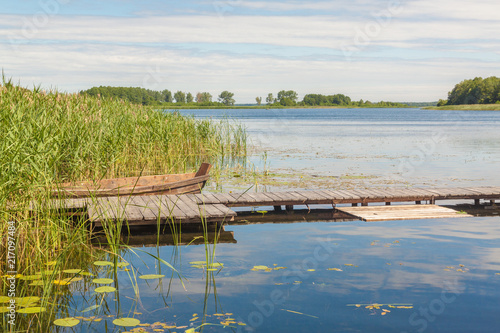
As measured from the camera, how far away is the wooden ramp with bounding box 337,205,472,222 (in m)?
8.67

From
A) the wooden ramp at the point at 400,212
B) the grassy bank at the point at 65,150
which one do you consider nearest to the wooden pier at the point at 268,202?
the wooden ramp at the point at 400,212

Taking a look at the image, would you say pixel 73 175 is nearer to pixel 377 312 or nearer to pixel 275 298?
pixel 275 298

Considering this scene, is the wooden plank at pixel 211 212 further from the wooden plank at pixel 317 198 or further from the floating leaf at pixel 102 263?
the wooden plank at pixel 317 198

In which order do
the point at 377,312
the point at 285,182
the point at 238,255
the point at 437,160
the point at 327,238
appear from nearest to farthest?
the point at 377,312 < the point at 238,255 < the point at 327,238 < the point at 285,182 < the point at 437,160

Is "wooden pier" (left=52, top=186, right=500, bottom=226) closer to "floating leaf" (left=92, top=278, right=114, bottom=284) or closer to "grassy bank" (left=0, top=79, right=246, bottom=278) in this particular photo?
"grassy bank" (left=0, top=79, right=246, bottom=278)

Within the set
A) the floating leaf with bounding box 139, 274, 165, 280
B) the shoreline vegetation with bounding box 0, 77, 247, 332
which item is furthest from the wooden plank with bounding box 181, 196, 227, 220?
the floating leaf with bounding box 139, 274, 165, 280

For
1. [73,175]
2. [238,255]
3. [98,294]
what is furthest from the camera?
[73,175]

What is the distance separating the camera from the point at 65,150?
741 cm

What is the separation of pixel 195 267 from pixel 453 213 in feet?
17.3

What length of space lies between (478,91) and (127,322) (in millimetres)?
109565

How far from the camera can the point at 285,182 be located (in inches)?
503


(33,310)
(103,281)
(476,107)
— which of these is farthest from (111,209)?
→ (476,107)

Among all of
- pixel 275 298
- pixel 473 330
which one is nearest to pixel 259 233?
pixel 275 298

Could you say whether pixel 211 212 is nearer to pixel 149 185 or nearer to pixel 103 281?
pixel 149 185
